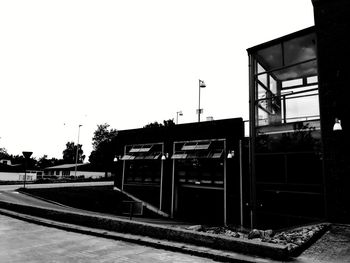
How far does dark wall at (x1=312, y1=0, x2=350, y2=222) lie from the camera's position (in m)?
9.71

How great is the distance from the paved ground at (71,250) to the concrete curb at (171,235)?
1.96 feet

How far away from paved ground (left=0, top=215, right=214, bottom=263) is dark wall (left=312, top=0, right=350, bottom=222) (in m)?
6.12

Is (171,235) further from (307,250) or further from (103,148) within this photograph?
(103,148)

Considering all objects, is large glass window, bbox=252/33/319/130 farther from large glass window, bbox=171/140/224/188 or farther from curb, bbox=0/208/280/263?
curb, bbox=0/208/280/263

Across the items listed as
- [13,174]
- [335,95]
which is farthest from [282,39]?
[13,174]

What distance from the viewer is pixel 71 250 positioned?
7.07 m

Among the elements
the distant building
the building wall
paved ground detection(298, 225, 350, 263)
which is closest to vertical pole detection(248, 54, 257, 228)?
paved ground detection(298, 225, 350, 263)

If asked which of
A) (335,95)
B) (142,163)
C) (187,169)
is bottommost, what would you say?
(187,169)

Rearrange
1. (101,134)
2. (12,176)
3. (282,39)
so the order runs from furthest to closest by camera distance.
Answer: (101,134) → (12,176) → (282,39)

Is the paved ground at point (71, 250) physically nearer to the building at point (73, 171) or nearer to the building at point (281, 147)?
the building at point (281, 147)

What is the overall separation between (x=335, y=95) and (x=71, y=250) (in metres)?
Result: 10.3

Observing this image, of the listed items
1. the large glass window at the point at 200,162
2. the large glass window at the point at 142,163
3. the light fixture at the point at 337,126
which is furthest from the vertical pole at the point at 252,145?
the large glass window at the point at 142,163

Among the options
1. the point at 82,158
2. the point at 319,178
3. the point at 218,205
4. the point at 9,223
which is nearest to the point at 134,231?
the point at 9,223

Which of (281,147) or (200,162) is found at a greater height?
(281,147)
